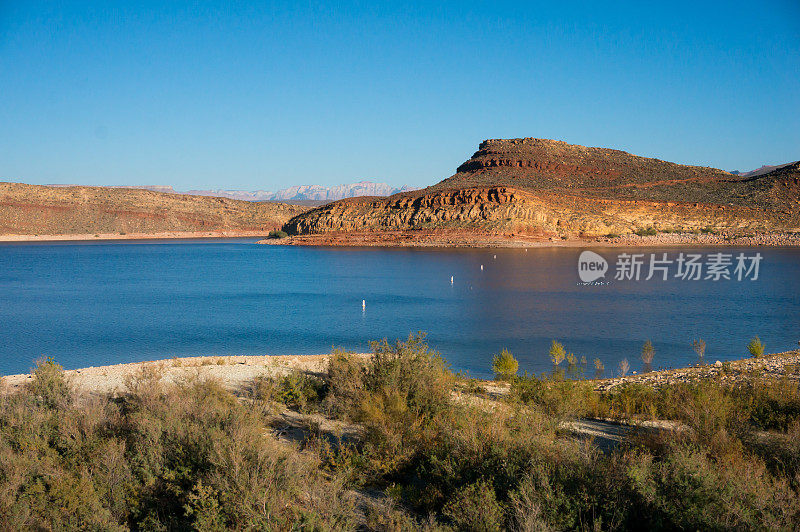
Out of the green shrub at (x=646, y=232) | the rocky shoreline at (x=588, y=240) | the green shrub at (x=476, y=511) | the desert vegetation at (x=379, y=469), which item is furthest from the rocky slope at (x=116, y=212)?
the green shrub at (x=476, y=511)

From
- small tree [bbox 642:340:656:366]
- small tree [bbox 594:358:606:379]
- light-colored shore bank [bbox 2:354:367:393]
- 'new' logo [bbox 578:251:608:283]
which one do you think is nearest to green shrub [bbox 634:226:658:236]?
'new' logo [bbox 578:251:608:283]

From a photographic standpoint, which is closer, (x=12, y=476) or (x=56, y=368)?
(x=12, y=476)

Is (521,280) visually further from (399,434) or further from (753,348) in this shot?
(399,434)

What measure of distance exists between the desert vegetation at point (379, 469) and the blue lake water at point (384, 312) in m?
10.3

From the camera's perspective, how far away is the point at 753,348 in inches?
648

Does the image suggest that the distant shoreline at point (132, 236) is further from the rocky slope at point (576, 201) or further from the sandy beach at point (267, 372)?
the sandy beach at point (267, 372)

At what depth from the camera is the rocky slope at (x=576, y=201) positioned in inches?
3177

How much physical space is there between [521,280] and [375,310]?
16.6m

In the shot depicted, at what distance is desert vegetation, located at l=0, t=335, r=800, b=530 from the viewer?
523cm

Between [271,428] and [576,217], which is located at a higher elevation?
[576,217]

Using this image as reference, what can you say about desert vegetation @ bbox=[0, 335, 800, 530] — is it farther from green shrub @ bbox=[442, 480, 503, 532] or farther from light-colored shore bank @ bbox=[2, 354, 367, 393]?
light-colored shore bank @ bbox=[2, 354, 367, 393]

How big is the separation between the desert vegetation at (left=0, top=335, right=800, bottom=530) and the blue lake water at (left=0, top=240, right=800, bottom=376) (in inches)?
404

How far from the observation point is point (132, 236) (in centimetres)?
11862

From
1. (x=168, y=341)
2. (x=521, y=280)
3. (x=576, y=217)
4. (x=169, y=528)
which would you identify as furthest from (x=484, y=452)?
(x=576, y=217)
